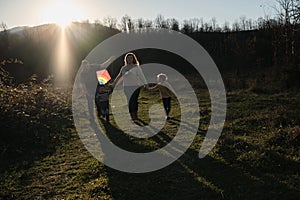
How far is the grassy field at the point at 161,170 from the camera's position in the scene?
493cm

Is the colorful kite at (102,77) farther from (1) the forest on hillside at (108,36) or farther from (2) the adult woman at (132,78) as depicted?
(1) the forest on hillside at (108,36)

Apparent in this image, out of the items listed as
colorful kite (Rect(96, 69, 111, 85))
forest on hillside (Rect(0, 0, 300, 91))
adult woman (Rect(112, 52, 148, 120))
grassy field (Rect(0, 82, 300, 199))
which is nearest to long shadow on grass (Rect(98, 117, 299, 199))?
grassy field (Rect(0, 82, 300, 199))

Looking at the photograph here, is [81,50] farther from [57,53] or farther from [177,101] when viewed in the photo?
[177,101]

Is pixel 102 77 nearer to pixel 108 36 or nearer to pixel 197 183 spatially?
pixel 197 183

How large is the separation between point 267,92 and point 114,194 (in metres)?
13.4

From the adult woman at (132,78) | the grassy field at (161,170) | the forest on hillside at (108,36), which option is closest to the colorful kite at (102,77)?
the adult woman at (132,78)

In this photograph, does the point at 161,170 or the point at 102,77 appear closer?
the point at 161,170

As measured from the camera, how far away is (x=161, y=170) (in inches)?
230

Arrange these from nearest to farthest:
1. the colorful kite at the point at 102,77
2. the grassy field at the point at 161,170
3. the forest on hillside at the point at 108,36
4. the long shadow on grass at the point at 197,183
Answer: the long shadow on grass at the point at 197,183 < the grassy field at the point at 161,170 < the colorful kite at the point at 102,77 < the forest on hillside at the point at 108,36

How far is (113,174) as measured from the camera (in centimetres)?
583

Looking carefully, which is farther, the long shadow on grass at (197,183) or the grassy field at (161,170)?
the grassy field at (161,170)

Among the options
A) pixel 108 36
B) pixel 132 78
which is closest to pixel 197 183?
pixel 132 78

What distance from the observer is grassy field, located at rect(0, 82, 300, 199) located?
16.2ft

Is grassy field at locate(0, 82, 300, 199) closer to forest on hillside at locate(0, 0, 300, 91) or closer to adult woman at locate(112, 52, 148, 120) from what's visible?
adult woman at locate(112, 52, 148, 120)
